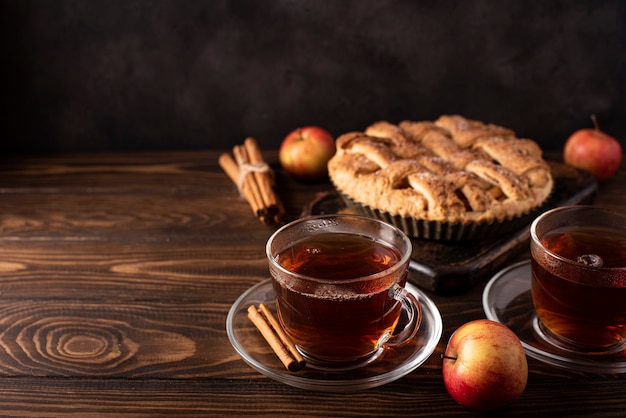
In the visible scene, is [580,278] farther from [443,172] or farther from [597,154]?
[597,154]

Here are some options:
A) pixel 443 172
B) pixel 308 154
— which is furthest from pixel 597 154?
pixel 308 154

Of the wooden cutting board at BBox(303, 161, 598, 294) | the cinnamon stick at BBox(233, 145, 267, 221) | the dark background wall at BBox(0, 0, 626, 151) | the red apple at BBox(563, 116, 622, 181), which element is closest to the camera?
the wooden cutting board at BBox(303, 161, 598, 294)

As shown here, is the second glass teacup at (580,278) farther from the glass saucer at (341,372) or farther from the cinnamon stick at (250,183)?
the cinnamon stick at (250,183)

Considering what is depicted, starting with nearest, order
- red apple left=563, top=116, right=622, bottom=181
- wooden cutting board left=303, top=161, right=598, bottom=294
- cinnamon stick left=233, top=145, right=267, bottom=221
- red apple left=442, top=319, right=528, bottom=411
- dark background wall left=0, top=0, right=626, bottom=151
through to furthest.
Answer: red apple left=442, top=319, right=528, bottom=411 < wooden cutting board left=303, top=161, right=598, bottom=294 < cinnamon stick left=233, top=145, right=267, bottom=221 < red apple left=563, top=116, right=622, bottom=181 < dark background wall left=0, top=0, right=626, bottom=151

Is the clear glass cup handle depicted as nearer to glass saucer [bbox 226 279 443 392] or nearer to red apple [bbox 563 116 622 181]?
glass saucer [bbox 226 279 443 392]

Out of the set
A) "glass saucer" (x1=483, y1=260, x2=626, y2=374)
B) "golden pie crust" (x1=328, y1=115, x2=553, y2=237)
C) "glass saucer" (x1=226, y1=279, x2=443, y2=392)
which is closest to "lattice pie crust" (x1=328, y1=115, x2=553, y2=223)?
"golden pie crust" (x1=328, y1=115, x2=553, y2=237)

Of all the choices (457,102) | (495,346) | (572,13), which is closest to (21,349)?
(495,346)

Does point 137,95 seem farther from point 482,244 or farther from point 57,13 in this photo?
point 482,244
